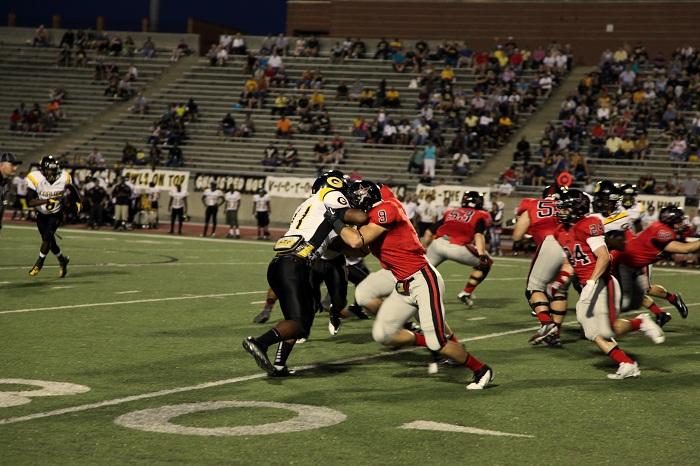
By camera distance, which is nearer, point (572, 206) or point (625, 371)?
point (625, 371)

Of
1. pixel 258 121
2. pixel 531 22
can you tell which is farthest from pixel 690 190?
pixel 531 22

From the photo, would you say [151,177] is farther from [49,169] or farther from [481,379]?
[481,379]

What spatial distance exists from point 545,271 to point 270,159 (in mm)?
24936

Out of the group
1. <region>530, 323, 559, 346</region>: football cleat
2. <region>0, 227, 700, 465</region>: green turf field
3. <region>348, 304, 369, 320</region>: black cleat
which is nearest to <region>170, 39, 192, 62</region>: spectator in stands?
<region>0, 227, 700, 465</region>: green turf field

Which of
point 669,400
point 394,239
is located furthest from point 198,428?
point 669,400

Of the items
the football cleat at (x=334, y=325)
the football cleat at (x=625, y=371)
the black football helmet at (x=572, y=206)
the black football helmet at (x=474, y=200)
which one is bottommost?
the football cleat at (x=334, y=325)

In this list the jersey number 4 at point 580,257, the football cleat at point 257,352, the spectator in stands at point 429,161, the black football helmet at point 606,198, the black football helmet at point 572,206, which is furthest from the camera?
the spectator in stands at point 429,161

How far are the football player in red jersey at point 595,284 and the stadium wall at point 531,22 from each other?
33092mm

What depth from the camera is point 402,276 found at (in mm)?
8375

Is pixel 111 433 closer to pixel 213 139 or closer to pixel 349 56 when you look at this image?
pixel 213 139

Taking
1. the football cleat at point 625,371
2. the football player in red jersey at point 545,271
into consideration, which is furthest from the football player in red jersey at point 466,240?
the football cleat at point 625,371

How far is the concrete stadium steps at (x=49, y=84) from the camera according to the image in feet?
135

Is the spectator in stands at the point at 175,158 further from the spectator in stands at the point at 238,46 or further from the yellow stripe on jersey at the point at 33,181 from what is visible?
the yellow stripe on jersey at the point at 33,181

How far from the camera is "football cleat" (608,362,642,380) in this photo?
888 cm
